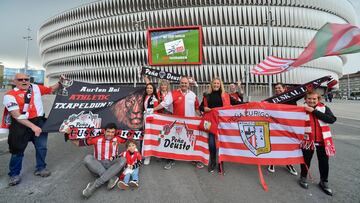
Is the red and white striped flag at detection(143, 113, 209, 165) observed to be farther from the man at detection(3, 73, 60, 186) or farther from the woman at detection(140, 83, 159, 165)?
the man at detection(3, 73, 60, 186)

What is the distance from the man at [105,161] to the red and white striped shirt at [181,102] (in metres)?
1.45

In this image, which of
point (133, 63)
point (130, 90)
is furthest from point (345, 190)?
point (133, 63)

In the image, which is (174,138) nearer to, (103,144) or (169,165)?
(169,165)

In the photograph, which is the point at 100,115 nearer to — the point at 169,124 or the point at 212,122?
the point at 169,124

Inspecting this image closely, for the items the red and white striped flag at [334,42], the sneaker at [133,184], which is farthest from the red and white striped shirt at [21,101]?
the red and white striped flag at [334,42]

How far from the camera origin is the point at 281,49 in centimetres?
3806

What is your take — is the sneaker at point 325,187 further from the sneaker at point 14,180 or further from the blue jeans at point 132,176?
the sneaker at point 14,180

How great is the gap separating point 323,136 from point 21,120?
220 inches

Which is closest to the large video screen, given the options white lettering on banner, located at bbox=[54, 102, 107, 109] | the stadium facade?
the stadium facade

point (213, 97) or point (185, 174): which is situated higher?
point (213, 97)

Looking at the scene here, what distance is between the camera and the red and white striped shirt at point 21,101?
3.30 m

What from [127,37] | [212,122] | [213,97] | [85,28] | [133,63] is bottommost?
[212,122]

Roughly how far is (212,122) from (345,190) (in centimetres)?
270

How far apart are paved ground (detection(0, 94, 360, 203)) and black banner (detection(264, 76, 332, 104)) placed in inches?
65.6
